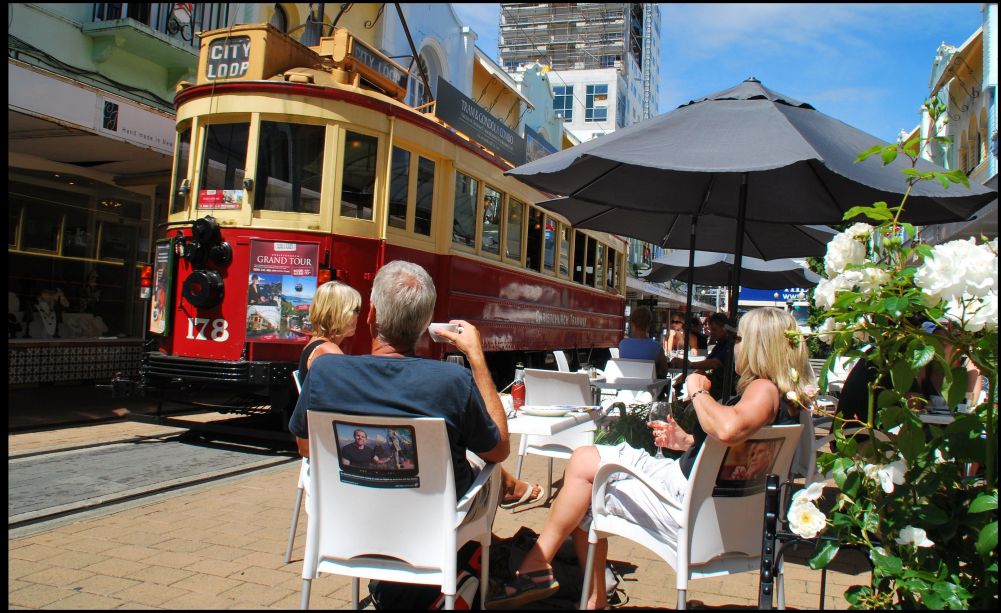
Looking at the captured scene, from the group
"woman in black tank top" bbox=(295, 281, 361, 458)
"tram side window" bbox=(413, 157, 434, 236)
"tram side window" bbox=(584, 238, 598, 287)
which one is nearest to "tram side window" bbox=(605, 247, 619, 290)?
"tram side window" bbox=(584, 238, 598, 287)

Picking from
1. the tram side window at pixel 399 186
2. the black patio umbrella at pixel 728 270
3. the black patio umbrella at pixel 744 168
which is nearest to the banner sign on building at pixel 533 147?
the black patio umbrella at pixel 728 270

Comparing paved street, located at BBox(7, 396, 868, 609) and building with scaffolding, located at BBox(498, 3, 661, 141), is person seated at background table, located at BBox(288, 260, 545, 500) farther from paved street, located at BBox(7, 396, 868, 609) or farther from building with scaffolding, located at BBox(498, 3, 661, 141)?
building with scaffolding, located at BBox(498, 3, 661, 141)

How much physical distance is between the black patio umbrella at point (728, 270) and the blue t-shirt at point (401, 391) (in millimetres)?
7012

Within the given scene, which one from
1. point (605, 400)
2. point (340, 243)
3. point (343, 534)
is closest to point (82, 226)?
point (340, 243)

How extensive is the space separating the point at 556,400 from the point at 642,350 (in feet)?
7.28

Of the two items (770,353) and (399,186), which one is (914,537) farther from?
(399,186)

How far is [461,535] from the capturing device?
8.15 ft

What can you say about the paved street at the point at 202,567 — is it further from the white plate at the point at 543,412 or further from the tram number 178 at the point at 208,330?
the tram number 178 at the point at 208,330

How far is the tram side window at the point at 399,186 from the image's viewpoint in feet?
21.8

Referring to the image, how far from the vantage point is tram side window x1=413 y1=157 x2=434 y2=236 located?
700 centimetres

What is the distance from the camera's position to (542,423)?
3.86 meters

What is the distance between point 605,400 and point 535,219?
4.12m

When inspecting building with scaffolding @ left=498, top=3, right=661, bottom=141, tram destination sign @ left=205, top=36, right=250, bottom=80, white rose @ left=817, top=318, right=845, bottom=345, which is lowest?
white rose @ left=817, top=318, right=845, bottom=345

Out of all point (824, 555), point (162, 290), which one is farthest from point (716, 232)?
point (824, 555)
